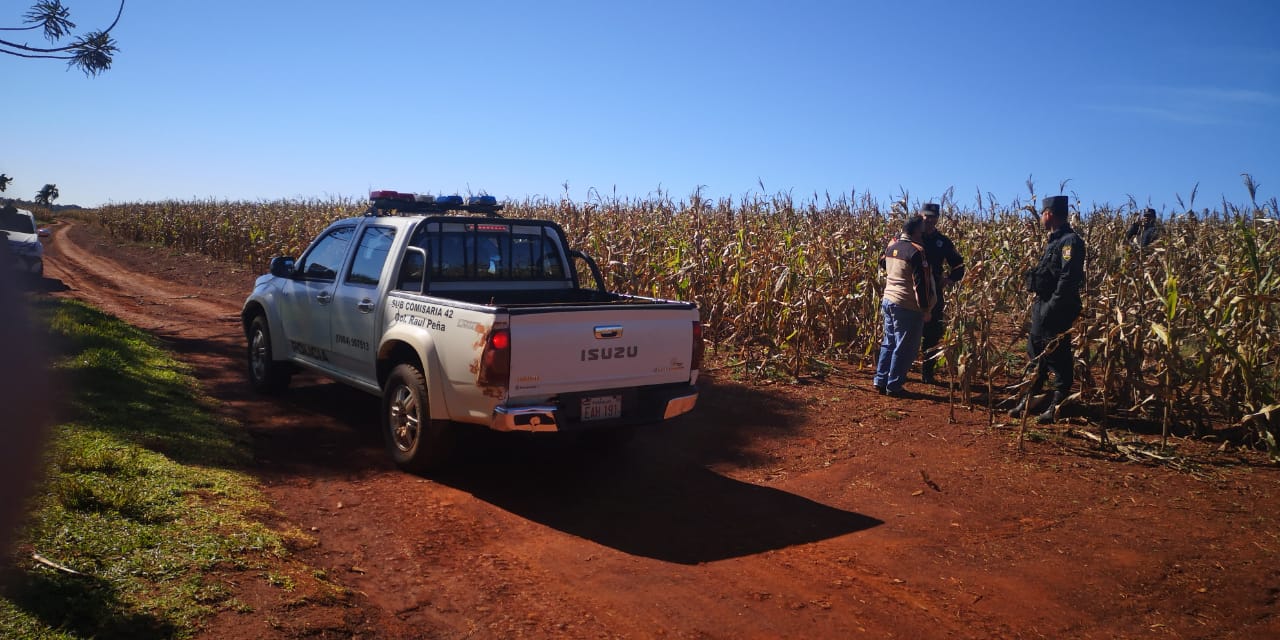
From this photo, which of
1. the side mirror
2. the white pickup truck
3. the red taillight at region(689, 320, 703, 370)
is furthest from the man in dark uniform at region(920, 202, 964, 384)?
the side mirror

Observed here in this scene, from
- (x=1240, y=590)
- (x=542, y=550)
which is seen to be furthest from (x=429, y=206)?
(x=1240, y=590)

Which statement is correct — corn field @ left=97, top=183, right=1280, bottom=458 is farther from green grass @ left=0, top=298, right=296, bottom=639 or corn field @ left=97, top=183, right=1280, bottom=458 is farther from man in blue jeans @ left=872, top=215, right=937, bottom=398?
green grass @ left=0, top=298, right=296, bottom=639

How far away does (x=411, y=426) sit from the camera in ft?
20.1

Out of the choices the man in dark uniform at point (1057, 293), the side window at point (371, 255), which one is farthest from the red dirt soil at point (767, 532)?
the side window at point (371, 255)

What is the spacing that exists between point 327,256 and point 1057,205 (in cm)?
688

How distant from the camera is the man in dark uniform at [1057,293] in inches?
296

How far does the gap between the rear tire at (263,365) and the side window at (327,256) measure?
35.1 inches

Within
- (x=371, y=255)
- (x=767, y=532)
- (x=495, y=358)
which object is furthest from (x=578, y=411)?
(x=371, y=255)

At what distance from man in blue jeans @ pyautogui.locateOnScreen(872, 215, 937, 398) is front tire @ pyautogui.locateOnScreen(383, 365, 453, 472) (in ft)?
16.6

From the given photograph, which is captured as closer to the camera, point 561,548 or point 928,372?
point 561,548

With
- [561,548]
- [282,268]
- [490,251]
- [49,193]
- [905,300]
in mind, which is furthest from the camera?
[49,193]

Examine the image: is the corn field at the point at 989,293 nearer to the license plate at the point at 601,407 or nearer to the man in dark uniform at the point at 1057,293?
the man in dark uniform at the point at 1057,293

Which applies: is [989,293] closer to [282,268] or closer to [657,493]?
[657,493]

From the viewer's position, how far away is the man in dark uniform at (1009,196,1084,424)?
752 cm
